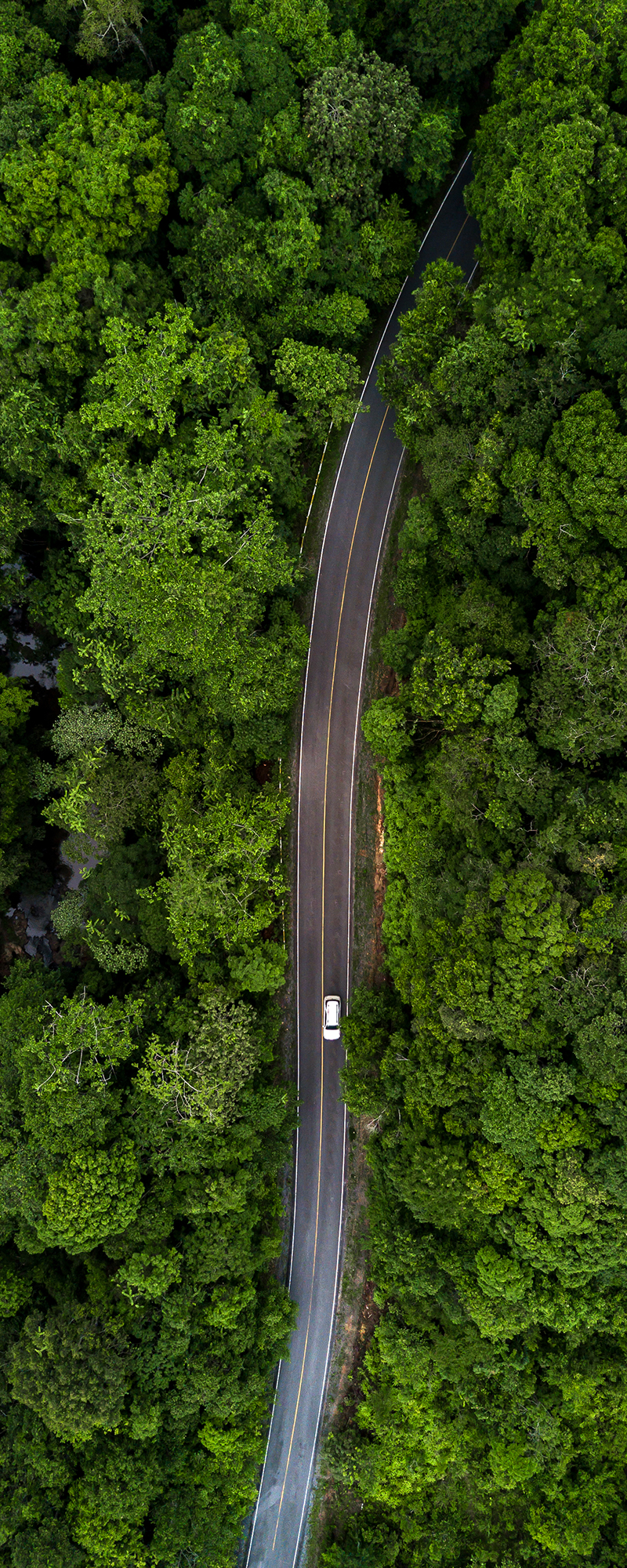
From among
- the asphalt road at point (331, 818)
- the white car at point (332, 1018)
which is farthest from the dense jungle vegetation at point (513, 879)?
the asphalt road at point (331, 818)

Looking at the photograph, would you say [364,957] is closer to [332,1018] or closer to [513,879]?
[332,1018]

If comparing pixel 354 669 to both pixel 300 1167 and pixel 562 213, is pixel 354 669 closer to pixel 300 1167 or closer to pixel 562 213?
pixel 562 213

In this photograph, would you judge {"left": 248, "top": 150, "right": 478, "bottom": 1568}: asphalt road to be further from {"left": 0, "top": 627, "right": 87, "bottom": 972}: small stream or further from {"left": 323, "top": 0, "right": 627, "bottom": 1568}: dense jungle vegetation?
{"left": 0, "top": 627, "right": 87, "bottom": 972}: small stream

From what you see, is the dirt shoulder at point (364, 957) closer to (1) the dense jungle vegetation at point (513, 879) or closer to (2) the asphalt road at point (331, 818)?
(2) the asphalt road at point (331, 818)

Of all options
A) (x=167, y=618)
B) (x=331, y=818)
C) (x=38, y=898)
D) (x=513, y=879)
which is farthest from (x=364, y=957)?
(x=167, y=618)

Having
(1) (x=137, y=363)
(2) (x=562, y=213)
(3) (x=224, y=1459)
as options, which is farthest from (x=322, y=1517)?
(2) (x=562, y=213)

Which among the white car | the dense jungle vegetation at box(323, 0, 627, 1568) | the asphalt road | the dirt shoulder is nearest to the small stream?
the asphalt road
